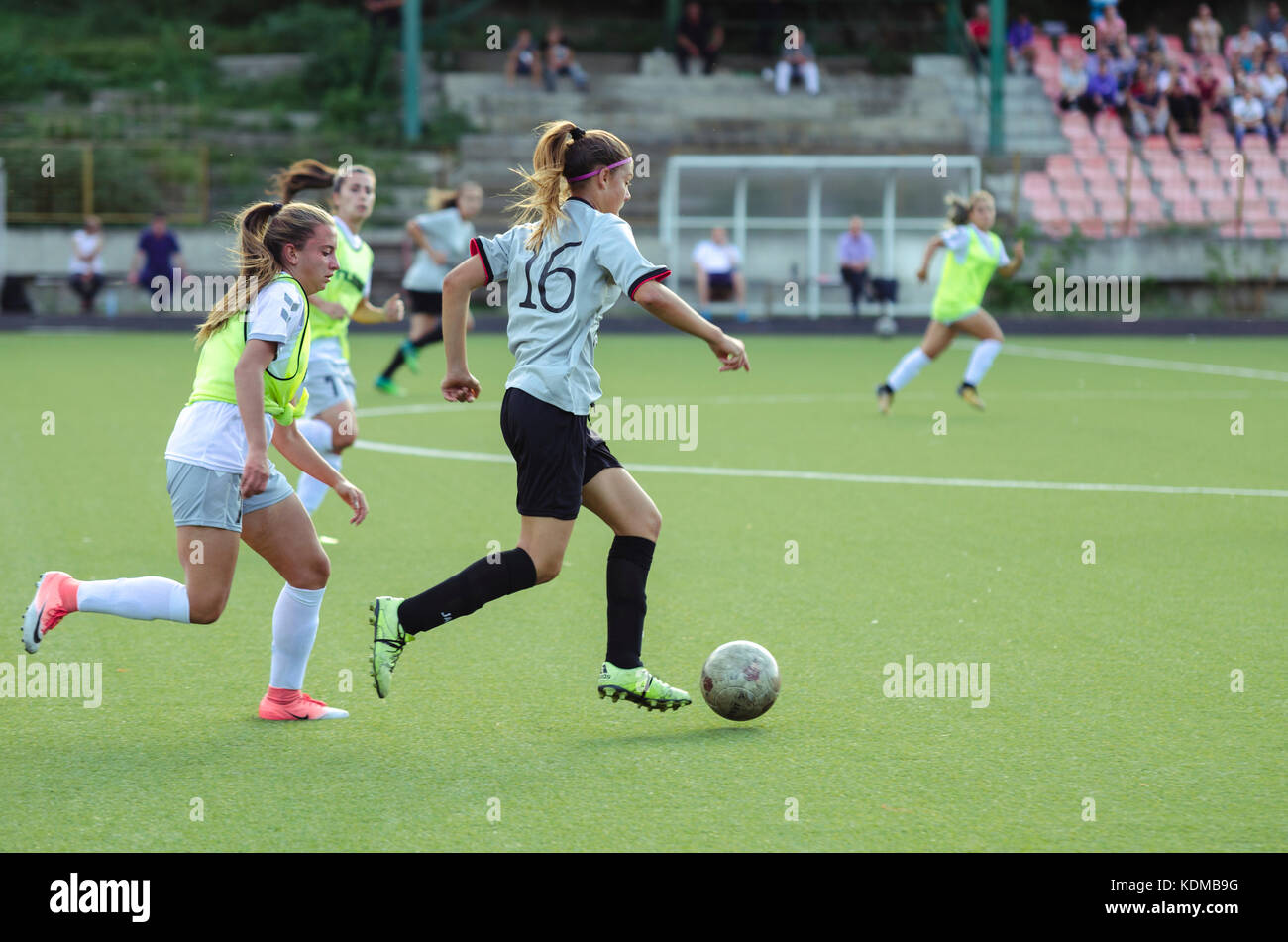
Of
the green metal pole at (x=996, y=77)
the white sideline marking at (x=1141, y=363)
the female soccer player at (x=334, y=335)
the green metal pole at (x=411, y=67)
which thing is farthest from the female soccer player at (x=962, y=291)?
the green metal pole at (x=411, y=67)

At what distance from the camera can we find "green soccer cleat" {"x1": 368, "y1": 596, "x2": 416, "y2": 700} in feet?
17.6

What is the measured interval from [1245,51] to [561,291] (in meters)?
34.1

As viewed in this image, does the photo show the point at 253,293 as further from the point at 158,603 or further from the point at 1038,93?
the point at 1038,93

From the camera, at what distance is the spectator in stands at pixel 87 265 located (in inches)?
1128

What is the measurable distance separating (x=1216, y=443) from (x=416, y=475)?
6.46 m

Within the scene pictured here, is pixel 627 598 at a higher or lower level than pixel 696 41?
lower

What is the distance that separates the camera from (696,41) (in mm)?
36000

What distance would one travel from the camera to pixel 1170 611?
7242 millimetres

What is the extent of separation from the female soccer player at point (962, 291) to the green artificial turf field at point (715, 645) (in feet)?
7.51

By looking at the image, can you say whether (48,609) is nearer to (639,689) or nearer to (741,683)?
(639,689)

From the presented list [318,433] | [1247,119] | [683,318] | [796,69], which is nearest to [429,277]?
[318,433]

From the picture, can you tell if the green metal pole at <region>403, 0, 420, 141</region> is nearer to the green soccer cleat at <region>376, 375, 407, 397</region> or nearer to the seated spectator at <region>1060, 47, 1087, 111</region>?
the seated spectator at <region>1060, 47, 1087, 111</region>
